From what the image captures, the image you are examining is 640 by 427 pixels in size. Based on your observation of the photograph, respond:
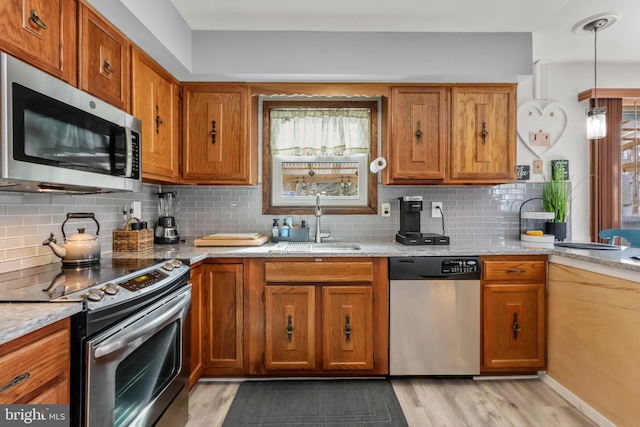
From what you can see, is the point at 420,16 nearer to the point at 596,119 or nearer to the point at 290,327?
the point at 596,119

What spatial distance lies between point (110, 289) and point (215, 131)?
61.8 inches

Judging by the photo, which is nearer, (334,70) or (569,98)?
(334,70)

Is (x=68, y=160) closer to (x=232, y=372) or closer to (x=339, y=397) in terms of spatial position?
(x=232, y=372)

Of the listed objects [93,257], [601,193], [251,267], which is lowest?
[251,267]

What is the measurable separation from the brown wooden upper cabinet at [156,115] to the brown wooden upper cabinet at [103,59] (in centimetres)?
9

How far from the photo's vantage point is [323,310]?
2219 mm

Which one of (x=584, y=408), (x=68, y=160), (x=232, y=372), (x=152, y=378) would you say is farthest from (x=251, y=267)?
(x=584, y=408)

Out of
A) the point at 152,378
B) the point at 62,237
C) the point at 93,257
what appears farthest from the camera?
the point at 62,237

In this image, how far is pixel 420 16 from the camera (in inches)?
87.9

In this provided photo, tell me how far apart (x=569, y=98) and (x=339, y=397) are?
309cm

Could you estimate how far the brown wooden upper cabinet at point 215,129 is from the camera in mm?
2506

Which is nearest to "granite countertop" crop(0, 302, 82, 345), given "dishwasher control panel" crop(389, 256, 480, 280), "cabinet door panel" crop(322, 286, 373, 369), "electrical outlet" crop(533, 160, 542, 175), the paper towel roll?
"cabinet door panel" crop(322, 286, 373, 369)

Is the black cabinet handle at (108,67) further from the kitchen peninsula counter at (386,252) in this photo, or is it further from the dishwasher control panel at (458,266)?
the dishwasher control panel at (458,266)

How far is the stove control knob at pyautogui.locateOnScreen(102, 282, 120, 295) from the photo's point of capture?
3.94 feet
